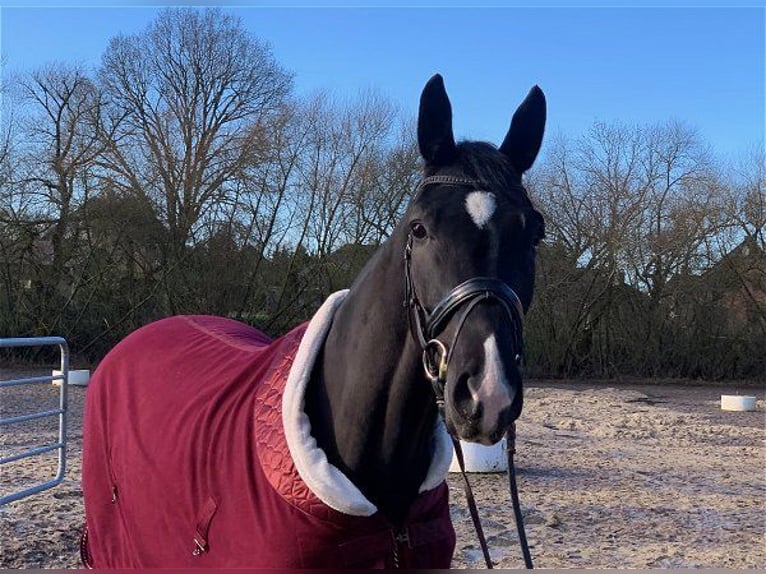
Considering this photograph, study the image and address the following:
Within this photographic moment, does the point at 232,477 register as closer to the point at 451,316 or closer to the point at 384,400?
the point at 384,400

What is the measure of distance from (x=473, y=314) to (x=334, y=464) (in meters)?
0.60

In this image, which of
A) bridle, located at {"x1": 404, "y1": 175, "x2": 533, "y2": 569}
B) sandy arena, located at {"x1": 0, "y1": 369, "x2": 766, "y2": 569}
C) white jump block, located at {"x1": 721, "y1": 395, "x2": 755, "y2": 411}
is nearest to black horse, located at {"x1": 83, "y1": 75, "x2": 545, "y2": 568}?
bridle, located at {"x1": 404, "y1": 175, "x2": 533, "y2": 569}

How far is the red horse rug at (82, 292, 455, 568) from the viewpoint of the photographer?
1847 mm

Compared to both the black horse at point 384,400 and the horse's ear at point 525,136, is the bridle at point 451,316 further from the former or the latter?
the horse's ear at point 525,136

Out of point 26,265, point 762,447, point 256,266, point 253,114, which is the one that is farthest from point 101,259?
point 762,447

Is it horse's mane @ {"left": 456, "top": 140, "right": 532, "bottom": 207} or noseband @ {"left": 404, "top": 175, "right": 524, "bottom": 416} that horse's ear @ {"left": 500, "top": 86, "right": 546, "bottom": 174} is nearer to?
horse's mane @ {"left": 456, "top": 140, "right": 532, "bottom": 207}

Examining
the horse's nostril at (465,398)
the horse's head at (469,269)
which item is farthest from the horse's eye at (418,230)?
the horse's nostril at (465,398)

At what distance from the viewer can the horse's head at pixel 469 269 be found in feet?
5.12

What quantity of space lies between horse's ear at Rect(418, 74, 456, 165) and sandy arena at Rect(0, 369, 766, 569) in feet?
9.02

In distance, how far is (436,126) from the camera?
1.95 m

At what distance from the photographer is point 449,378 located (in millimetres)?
1604

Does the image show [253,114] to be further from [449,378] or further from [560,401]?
[449,378]

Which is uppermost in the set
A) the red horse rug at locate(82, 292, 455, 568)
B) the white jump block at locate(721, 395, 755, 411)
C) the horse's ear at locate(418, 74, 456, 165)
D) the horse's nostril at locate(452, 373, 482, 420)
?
the horse's ear at locate(418, 74, 456, 165)

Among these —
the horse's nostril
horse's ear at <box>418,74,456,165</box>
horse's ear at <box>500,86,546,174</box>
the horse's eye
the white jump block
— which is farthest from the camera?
the white jump block
